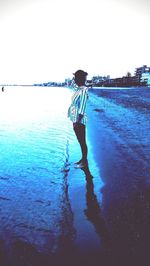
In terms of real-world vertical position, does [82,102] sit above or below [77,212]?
above

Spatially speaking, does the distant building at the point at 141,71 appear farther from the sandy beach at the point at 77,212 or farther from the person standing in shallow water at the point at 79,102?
the sandy beach at the point at 77,212

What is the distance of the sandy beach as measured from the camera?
8.46 feet

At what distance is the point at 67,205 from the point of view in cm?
372

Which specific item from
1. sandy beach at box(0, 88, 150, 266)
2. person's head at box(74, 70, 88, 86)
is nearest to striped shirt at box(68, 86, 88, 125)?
person's head at box(74, 70, 88, 86)

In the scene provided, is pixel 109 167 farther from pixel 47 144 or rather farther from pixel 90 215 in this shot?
pixel 47 144

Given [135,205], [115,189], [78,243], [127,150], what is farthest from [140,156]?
[78,243]

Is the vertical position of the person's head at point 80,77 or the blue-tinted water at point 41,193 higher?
the person's head at point 80,77

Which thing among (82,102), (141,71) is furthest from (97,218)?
(141,71)

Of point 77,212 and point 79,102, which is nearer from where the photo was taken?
point 77,212

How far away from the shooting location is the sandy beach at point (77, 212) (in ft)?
8.46

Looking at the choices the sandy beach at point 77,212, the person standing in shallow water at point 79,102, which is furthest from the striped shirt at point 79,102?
the sandy beach at point 77,212

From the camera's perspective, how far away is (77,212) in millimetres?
3490

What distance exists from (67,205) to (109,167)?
2005 millimetres

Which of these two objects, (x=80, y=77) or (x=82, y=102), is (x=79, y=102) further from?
(x=80, y=77)
